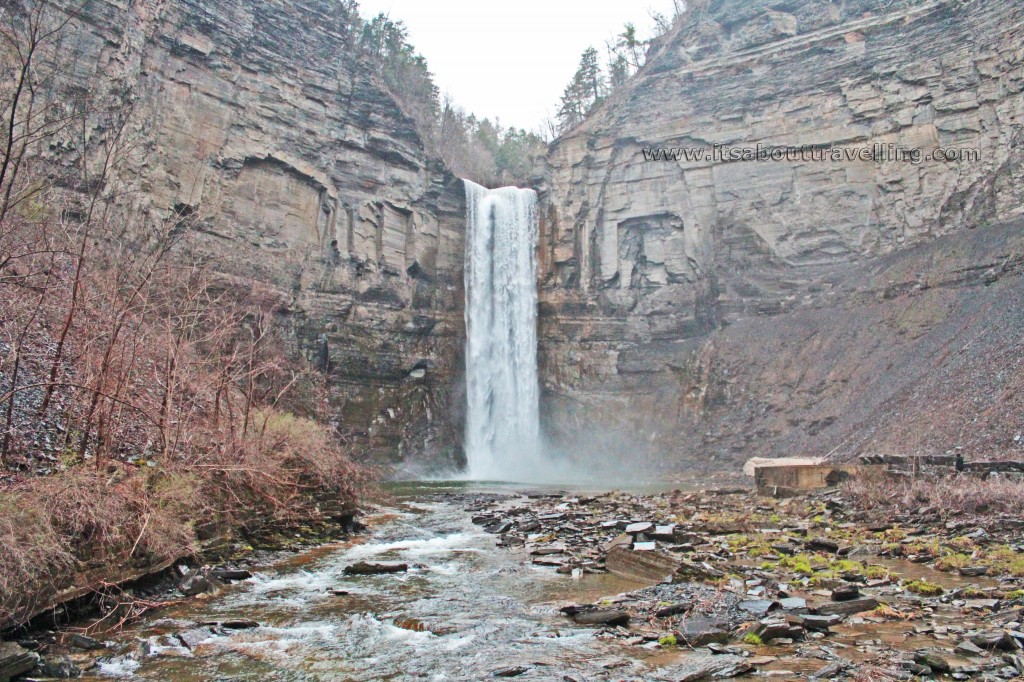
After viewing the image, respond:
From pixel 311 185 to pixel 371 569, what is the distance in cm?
Answer: 2634

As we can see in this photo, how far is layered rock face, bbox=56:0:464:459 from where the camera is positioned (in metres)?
27.4

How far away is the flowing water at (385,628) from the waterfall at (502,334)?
2404cm

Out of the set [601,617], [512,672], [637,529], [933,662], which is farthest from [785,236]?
[512,672]

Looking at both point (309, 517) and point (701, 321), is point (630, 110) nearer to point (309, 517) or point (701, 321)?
point (701, 321)

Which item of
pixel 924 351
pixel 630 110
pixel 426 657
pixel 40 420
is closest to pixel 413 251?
pixel 630 110

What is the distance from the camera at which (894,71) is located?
30703 mm

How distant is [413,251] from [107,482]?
92.5ft

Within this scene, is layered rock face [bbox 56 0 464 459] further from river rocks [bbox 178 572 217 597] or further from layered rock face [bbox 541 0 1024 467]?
river rocks [bbox 178 572 217 597]

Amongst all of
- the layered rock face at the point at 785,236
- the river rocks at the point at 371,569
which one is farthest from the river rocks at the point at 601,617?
the layered rock face at the point at 785,236

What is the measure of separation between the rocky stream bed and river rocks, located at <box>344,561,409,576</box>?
24mm

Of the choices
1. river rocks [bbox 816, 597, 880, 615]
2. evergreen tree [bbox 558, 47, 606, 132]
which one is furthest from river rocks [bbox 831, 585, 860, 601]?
evergreen tree [bbox 558, 47, 606, 132]

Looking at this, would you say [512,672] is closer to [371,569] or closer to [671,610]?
[671,610]

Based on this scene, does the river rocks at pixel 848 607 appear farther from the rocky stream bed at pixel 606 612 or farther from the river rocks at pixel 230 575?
the river rocks at pixel 230 575

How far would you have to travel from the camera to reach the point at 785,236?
32.6m
